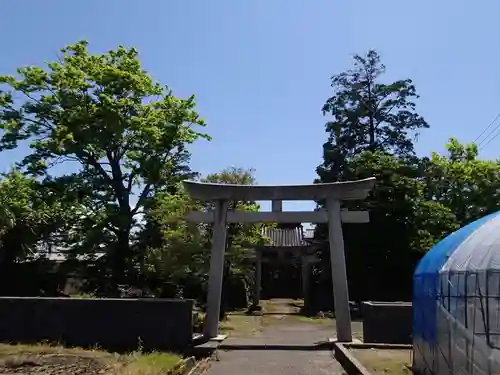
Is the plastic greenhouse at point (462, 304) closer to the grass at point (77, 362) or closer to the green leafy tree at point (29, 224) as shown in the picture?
the grass at point (77, 362)

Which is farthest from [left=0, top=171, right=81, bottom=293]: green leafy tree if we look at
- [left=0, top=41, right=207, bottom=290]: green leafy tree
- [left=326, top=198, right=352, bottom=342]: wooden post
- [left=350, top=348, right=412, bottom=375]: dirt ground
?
[left=350, top=348, right=412, bottom=375]: dirt ground

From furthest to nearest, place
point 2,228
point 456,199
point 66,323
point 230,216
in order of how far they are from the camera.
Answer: point 456,199, point 2,228, point 230,216, point 66,323

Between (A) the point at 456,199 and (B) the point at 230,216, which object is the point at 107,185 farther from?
(A) the point at 456,199

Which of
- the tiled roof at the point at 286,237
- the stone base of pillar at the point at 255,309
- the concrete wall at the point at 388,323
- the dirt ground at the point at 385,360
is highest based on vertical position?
the tiled roof at the point at 286,237

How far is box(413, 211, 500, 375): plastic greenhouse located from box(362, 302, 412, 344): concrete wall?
5.11m

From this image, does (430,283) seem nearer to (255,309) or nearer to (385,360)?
(385,360)

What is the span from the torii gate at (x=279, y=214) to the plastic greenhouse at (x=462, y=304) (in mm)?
6461

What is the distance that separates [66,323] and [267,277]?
23500 mm

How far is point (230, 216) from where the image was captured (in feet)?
59.1

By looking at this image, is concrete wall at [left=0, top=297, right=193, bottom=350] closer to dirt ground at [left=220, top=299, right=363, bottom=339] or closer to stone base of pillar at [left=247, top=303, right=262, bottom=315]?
dirt ground at [left=220, top=299, right=363, bottom=339]

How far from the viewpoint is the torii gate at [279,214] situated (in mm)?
17234

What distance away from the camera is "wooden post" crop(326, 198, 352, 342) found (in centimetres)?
1673

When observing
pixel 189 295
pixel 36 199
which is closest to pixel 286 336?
pixel 189 295

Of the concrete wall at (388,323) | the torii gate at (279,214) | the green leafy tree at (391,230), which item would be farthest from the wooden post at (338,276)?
the green leafy tree at (391,230)
